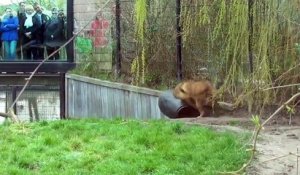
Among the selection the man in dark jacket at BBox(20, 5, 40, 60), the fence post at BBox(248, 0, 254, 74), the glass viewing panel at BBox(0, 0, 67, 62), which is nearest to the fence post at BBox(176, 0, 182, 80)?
the glass viewing panel at BBox(0, 0, 67, 62)

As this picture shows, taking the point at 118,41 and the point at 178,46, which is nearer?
the point at 178,46

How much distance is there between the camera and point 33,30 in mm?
12867

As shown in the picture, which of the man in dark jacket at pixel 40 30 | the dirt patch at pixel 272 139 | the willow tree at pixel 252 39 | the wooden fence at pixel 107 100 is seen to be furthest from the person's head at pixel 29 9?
the dirt patch at pixel 272 139

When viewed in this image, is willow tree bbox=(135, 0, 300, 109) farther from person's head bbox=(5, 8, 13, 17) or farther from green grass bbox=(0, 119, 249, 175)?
person's head bbox=(5, 8, 13, 17)

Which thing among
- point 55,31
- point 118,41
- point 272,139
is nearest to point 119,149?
point 272,139

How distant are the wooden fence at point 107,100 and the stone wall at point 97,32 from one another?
598 millimetres

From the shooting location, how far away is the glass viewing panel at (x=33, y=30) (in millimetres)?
12742

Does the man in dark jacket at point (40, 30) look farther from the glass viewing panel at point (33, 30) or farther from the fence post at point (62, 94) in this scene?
the fence post at point (62, 94)

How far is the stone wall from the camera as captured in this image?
12.2 m

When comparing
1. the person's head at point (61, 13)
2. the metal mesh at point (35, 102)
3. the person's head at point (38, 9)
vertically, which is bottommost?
the metal mesh at point (35, 102)

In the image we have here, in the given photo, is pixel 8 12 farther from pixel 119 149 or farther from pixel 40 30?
pixel 119 149

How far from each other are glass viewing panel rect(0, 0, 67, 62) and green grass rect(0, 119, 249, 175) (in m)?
4.69

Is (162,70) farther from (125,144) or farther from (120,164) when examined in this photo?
(120,164)

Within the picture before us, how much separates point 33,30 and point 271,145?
7.16 m
